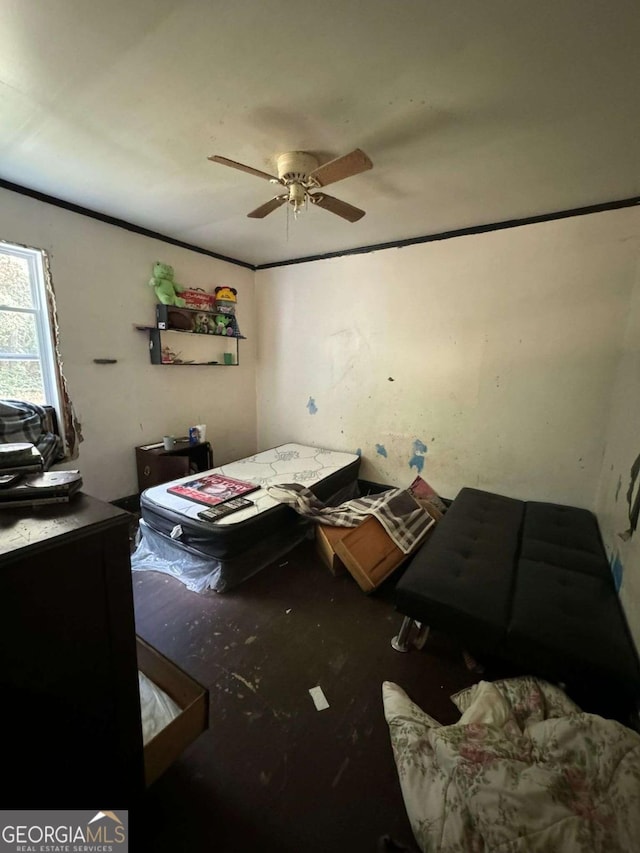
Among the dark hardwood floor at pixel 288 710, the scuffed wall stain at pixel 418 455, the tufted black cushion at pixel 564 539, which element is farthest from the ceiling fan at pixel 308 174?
the dark hardwood floor at pixel 288 710

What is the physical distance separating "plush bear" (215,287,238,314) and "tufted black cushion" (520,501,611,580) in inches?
126

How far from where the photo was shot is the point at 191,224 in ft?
8.77

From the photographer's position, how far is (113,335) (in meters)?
2.71

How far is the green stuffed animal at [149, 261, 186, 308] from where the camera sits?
2859mm

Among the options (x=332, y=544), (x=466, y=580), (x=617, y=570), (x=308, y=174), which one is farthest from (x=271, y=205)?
(x=617, y=570)

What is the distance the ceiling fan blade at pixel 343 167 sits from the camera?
1.38 meters

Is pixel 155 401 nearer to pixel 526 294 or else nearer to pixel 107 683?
pixel 107 683

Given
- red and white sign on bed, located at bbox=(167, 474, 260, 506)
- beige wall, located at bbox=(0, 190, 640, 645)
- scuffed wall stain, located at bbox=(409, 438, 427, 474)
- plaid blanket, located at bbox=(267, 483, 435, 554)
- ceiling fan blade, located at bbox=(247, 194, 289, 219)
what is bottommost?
plaid blanket, located at bbox=(267, 483, 435, 554)

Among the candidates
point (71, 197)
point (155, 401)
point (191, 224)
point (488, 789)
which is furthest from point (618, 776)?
point (71, 197)

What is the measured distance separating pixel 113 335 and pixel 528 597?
3225mm

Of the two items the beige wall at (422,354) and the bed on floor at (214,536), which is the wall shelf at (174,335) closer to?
the beige wall at (422,354)

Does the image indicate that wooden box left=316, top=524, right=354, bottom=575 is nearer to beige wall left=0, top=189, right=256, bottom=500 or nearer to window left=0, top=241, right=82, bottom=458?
beige wall left=0, top=189, right=256, bottom=500

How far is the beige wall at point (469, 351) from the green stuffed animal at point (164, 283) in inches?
44.5

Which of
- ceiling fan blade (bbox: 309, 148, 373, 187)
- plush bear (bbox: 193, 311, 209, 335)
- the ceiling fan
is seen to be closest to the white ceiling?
the ceiling fan
